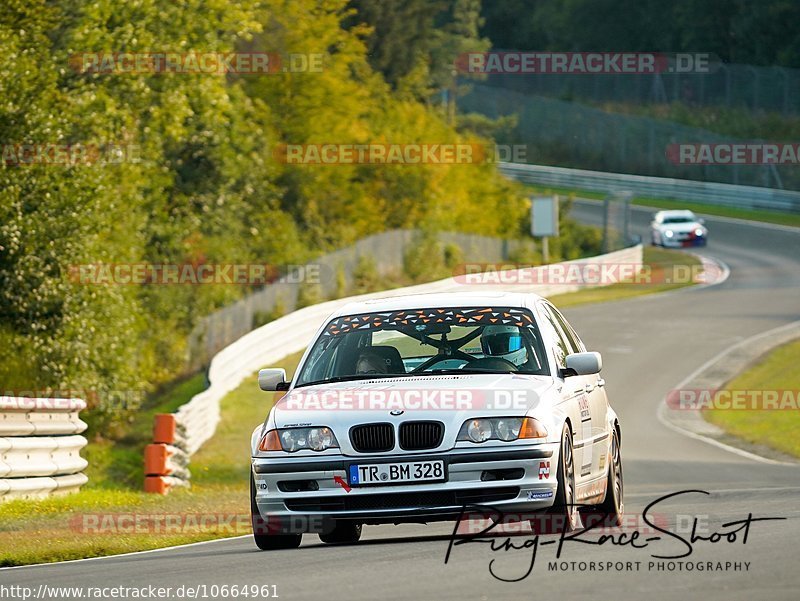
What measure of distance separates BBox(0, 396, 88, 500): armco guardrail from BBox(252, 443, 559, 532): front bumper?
570cm

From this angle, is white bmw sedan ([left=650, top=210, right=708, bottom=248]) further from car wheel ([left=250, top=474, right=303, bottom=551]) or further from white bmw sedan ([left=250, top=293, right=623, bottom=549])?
car wheel ([left=250, top=474, right=303, bottom=551])

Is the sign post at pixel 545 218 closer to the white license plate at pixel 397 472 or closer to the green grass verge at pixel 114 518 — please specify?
the green grass verge at pixel 114 518

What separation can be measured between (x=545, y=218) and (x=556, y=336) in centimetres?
4686

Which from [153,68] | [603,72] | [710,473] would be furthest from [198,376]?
[603,72]

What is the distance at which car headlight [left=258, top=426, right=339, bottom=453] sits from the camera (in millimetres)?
9641

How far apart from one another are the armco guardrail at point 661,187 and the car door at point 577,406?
60361 mm

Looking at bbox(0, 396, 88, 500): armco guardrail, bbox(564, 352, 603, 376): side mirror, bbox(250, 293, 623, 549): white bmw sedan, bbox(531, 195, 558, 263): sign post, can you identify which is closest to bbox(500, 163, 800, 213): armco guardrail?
bbox(531, 195, 558, 263): sign post

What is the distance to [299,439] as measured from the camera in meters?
9.72

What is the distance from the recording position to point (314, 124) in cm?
5722

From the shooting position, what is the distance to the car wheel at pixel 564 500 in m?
9.64
